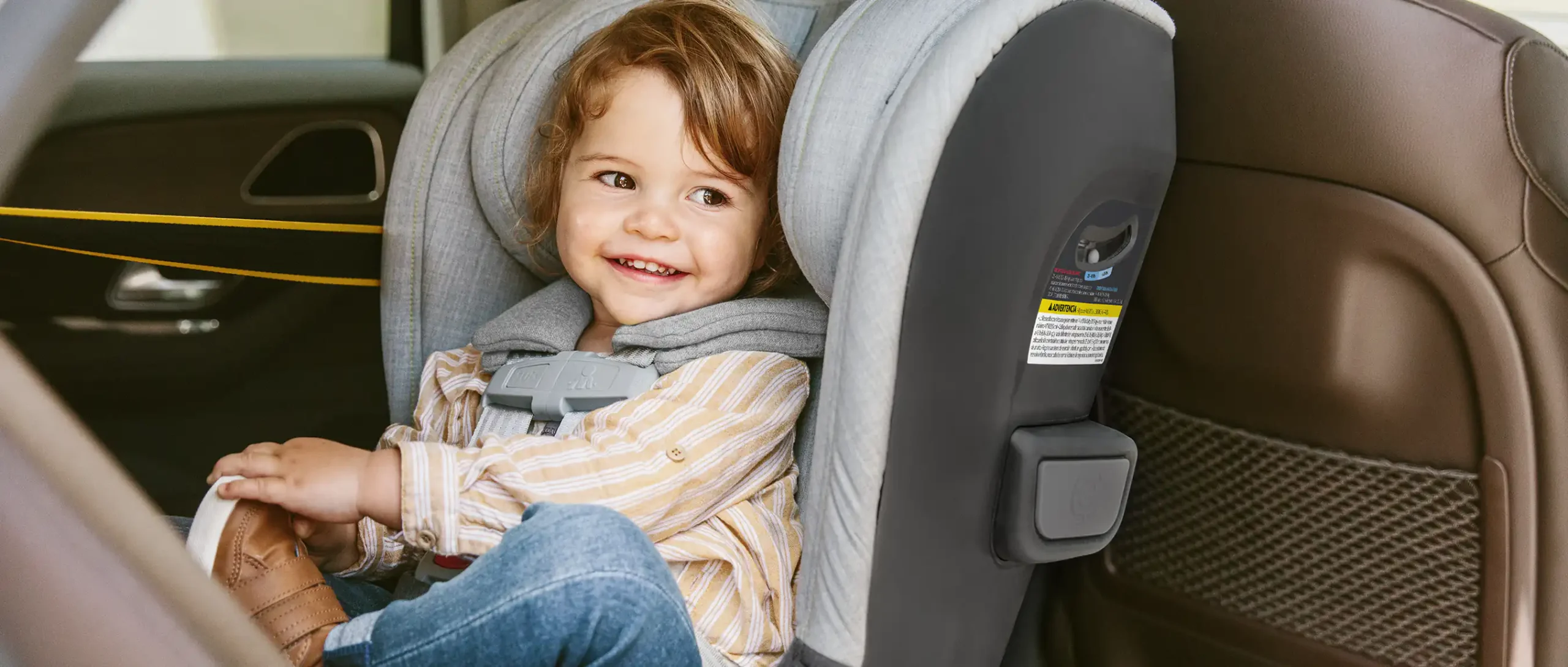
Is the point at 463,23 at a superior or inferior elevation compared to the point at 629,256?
superior

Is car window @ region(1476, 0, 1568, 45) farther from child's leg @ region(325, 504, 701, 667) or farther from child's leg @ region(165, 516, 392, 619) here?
child's leg @ region(165, 516, 392, 619)

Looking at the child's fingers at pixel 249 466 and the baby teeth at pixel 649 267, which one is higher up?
the baby teeth at pixel 649 267

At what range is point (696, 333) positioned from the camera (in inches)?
43.1

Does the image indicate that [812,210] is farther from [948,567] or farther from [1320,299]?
[1320,299]

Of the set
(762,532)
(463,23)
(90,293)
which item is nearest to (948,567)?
(762,532)

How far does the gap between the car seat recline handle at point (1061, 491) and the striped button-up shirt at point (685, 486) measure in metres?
0.23

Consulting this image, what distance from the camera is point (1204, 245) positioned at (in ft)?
3.38

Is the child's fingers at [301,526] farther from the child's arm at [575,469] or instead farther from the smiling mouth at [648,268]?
the smiling mouth at [648,268]

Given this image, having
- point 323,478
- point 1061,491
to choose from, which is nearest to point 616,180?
point 323,478

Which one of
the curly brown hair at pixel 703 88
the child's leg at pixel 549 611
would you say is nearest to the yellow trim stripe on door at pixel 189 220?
the curly brown hair at pixel 703 88

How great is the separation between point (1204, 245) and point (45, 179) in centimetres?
120

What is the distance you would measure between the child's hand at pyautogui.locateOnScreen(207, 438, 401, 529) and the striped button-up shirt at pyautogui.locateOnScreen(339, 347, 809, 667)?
0.06ft

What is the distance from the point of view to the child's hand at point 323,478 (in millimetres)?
898

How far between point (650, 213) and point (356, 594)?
0.50 m
